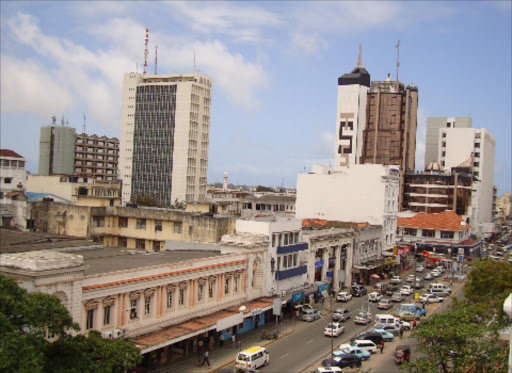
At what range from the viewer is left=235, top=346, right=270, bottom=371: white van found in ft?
123

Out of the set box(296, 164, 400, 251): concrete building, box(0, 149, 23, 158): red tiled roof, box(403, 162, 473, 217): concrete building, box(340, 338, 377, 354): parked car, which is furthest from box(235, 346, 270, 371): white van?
box(403, 162, 473, 217): concrete building

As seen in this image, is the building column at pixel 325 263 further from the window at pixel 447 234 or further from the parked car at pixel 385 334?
the window at pixel 447 234

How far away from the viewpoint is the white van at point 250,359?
37562 mm

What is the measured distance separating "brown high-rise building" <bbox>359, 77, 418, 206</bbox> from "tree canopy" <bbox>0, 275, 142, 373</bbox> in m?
117

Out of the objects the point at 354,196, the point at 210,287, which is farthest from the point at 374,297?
the point at 210,287

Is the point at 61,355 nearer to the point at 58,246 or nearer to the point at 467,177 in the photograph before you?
the point at 58,246

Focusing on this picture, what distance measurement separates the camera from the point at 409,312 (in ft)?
181

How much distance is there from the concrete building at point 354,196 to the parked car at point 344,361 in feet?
151

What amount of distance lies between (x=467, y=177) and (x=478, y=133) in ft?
104

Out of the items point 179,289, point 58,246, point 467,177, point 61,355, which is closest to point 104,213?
point 58,246

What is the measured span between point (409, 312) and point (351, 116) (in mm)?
91733

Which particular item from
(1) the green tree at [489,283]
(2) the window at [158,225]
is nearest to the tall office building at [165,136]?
(2) the window at [158,225]

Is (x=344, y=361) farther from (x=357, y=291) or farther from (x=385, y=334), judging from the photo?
(x=357, y=291)

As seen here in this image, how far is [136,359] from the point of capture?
90.1 feet
